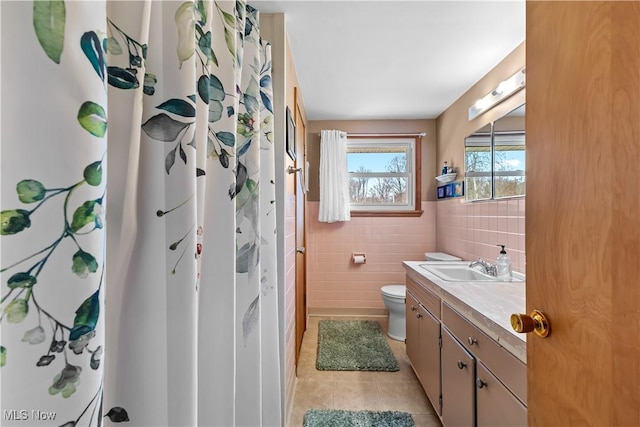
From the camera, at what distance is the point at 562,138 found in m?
0.63

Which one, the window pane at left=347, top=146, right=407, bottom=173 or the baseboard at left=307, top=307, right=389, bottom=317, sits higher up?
the window pane at left=347, top=146, right=407, bottom=173

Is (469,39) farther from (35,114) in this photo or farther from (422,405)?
(422,405)

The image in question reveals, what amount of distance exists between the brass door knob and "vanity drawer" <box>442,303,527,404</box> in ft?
0.88

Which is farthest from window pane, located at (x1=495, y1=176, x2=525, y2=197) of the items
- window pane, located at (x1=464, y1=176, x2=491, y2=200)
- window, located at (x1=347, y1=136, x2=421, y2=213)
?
window, located at (x1=347, y1=136, x2=421, y2=213)

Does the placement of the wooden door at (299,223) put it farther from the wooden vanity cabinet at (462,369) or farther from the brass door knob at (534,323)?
the brass door knob at (534,323)

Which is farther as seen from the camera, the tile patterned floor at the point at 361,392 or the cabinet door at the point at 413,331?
the cabinet door at the point at 413,331

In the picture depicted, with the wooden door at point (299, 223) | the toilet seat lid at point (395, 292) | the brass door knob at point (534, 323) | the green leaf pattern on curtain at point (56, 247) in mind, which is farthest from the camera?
the toilet seat lid at point (395, 292)

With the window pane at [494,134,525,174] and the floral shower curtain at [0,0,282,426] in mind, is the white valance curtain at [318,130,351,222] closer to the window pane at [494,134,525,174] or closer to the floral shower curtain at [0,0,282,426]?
the window pane at [494,134,525,174]

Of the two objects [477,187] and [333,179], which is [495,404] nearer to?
[477,187]

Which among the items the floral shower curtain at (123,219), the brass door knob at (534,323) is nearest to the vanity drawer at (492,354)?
the brass door knob at (534,323)

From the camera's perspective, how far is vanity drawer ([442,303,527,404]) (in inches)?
35.3

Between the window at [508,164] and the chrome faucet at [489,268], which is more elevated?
the window at [508,164]

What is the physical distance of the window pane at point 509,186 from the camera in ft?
5.69

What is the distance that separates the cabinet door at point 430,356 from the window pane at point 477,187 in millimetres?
1028
